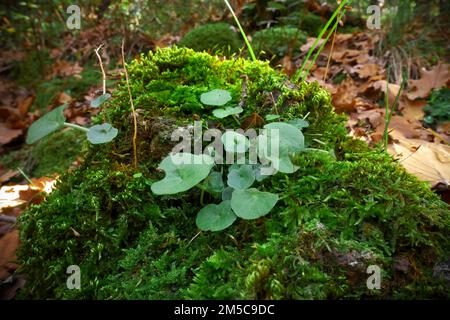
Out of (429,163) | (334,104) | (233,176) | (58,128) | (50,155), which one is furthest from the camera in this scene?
(50,155)

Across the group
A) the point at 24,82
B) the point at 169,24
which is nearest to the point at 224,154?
the point at 169,24

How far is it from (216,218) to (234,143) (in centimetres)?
27

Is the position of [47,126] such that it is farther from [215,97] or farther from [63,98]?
[63,98]

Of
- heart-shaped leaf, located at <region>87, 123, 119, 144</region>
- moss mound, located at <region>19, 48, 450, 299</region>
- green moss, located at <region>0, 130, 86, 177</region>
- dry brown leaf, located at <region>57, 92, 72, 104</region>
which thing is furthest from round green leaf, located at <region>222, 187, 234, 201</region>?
dry brown leaf, located at <region>57, 92, 72, 104</region>

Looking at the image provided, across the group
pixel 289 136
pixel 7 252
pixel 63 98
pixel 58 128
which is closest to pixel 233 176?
pixel 289 136

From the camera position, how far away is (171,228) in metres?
1.24

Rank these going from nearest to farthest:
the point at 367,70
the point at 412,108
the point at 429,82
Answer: the point at 412,108 → the point at 429,82 → the point at 367,70

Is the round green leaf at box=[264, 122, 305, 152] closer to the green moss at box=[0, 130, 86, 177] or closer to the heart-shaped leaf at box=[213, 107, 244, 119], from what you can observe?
the heart-shaped leaf at box=[213, 107, 244, 119]

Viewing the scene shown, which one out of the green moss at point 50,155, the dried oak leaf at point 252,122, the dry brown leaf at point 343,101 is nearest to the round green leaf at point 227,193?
the dried oak leaf at point 252,122

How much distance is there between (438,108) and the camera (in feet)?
8.68
